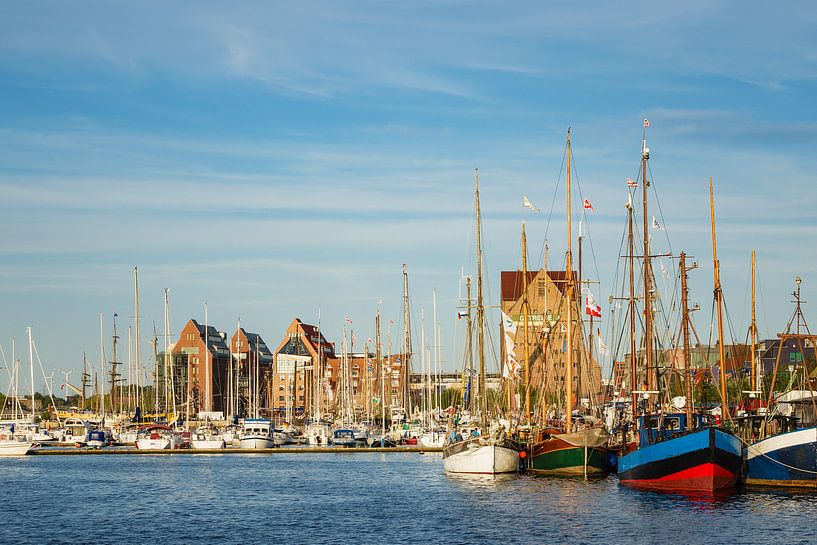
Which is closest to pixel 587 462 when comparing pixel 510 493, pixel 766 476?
pixel 510 493

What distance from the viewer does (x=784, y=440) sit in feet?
214

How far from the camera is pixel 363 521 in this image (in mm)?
62312

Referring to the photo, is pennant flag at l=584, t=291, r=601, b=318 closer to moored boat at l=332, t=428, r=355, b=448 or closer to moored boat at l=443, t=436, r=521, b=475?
moored boat at l=443, t=436, r=521, b=475

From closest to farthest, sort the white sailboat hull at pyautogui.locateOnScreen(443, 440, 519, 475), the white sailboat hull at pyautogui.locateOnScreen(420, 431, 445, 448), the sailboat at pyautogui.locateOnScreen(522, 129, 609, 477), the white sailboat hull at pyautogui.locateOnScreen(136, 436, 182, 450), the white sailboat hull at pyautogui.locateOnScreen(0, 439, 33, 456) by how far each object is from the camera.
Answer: the sailboat at pyautogui.locateOnScreen(522, 129, 609, 477), the white sailboat hull at pyautogui.locateOnScreen(443, 440, 519, 475), the white sailboat hull at pyautogui.locateOnScreen(0, 439, 33, 456), the white sailboat hull at pyautogui.locateOnScreen(420, 431, 445, 448), the white sailboat hull at pyautogui.locateOnScreen(136, 436, 182, 450)

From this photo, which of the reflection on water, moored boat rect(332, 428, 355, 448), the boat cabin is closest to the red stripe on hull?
the boat cabin

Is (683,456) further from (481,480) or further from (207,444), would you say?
(207,444)

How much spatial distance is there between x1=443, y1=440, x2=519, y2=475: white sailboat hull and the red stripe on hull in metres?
15.3

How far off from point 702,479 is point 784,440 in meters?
5.07

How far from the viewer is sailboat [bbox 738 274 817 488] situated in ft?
211

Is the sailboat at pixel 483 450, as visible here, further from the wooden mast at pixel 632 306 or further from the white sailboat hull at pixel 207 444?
the white sailboat hull at pixel 207 444

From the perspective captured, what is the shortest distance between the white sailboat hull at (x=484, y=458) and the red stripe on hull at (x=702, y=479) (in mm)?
15324

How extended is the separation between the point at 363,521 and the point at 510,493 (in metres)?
13.3

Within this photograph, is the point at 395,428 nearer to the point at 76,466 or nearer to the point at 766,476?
the point at 76,466

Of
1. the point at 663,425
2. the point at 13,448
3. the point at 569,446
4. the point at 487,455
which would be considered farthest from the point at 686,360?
the point at 13,448
